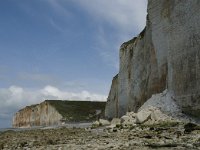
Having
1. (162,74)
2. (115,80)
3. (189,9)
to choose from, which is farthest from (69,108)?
(189,9)

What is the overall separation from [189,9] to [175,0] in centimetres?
214

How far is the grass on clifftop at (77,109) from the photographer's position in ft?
221

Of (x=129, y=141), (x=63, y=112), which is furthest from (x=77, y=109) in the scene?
(x=129, y=141)

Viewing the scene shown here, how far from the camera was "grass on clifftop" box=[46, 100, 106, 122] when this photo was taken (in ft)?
221

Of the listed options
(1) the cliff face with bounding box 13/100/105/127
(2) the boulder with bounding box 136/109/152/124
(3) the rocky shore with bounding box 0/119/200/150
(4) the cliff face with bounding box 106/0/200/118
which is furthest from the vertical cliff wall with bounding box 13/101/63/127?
(3) the rocky shore with bounding box 0/119/200/150

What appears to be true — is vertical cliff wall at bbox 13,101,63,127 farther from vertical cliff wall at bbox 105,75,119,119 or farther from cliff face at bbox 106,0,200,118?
cliff face at bbox 106,0,200,118

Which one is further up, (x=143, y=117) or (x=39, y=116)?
(x=39, y=116)

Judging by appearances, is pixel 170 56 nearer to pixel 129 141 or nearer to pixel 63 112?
pixel 129 141

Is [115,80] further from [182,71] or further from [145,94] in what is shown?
[182,71]

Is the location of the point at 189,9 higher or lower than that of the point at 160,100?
higher

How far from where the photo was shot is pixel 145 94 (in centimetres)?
3084

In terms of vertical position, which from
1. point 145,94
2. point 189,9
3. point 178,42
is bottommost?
point 145,94

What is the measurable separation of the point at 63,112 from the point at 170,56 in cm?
4877

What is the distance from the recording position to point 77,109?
238 feet
